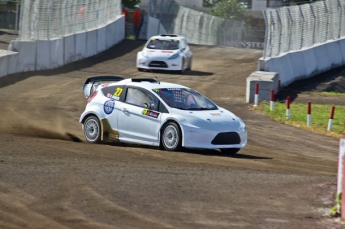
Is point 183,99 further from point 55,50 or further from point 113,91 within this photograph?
point 55,50

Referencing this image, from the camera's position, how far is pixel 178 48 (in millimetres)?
32438

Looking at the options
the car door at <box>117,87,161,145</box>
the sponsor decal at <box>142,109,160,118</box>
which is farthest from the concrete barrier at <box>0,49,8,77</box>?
the sponsor decal at <box>142,109,160,118</box>

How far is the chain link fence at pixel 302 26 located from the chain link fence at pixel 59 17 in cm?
935

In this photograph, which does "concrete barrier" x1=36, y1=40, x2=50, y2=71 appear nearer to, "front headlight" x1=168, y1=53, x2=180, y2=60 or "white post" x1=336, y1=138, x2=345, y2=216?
"front headlight" x1=168, y1=53, x2=180, y2=60

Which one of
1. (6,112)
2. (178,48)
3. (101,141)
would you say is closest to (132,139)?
(101,141)

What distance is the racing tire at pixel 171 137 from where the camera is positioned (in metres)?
13.9

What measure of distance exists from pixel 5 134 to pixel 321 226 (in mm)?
8771

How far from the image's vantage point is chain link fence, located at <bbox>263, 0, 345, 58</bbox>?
29797 millimetres

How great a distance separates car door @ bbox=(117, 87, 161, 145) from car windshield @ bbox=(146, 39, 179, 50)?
17.5 meters

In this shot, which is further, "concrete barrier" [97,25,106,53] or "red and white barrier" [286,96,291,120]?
"concrete barrier" [97,25,106,53]

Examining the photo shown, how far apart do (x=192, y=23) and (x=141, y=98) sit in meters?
36.1

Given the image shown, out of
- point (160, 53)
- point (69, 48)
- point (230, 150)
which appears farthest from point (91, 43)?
point (230, 150)

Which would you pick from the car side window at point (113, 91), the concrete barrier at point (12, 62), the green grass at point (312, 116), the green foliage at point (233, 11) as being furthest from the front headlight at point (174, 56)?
the green foliage at point (233, 11)

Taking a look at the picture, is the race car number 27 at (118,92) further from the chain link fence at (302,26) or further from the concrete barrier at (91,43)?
the concrete barrier at (91,43)
